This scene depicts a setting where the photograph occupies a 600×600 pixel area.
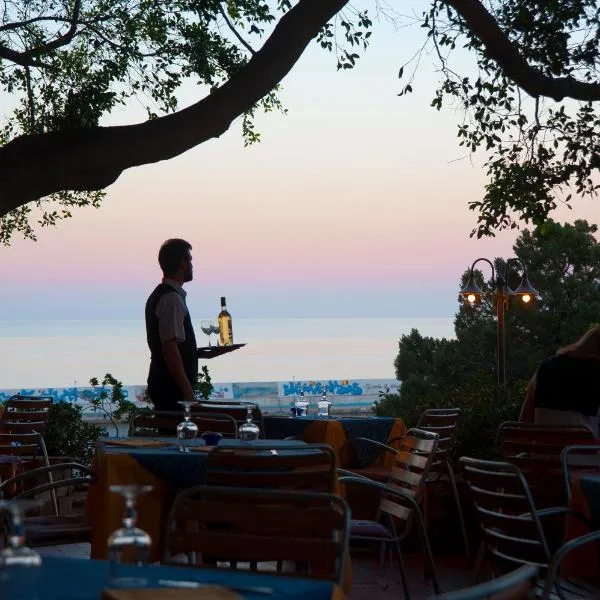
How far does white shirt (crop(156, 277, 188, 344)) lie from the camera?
5938 mm

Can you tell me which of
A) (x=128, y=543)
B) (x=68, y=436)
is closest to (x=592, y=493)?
(x=128, y=543)

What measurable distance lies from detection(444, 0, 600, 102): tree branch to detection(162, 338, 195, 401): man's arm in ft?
10.3

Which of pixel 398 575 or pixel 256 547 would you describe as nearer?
pixel 256 547

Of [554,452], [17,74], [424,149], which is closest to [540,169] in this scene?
[554,452]

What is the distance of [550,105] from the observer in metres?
8.34

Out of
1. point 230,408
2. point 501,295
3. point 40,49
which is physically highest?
point 40,49

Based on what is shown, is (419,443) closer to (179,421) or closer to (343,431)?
(179,421)

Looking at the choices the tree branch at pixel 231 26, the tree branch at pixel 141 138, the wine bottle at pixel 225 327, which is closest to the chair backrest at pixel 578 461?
the wine bottle at pixel 225 327

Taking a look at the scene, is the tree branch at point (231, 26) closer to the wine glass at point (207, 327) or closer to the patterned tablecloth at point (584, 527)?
the wine glass at point (207, 327)

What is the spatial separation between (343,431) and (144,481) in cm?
334

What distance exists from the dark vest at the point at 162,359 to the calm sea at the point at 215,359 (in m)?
0.18

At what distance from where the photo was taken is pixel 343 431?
26.0 feet

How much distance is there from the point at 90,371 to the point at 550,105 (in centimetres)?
465

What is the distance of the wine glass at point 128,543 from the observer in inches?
78.9
